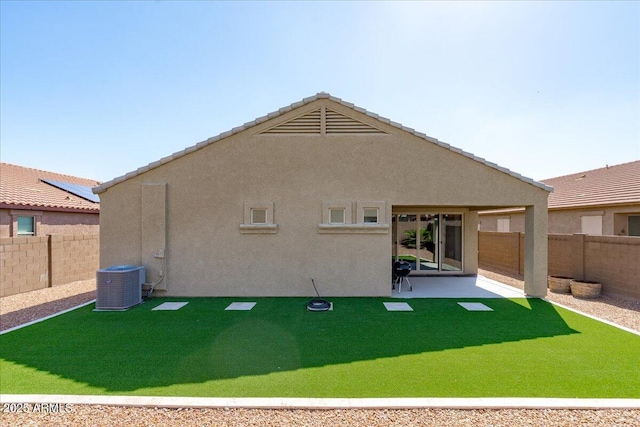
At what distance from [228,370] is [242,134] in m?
7.49

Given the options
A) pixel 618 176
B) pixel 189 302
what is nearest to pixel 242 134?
pixel 189 302

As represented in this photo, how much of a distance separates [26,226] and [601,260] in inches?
954

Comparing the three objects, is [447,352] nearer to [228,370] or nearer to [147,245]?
[228,370]

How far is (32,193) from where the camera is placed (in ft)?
50.8

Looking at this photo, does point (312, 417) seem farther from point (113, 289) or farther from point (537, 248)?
point (537, 248)

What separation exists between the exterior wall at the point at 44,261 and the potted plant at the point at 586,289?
19760 millimetres

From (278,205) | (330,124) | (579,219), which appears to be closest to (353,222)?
(278,205)

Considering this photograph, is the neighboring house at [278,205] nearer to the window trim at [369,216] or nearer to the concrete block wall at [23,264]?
the window trim at [369,216]

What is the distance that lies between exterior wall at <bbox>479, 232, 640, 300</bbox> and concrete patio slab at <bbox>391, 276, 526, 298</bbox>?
Result: 2686mm

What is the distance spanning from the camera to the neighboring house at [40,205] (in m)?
13.6

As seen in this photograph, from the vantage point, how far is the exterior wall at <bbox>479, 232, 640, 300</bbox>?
9.74 m

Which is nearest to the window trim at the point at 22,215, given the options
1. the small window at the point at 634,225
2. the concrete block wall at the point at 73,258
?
the concrete block wall at the point at 73,258

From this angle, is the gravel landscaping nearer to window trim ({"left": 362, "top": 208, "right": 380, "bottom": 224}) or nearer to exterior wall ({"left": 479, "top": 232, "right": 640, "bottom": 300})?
window trim ({"left": 362, "top": 208, "right": 380, "bottom": 224})

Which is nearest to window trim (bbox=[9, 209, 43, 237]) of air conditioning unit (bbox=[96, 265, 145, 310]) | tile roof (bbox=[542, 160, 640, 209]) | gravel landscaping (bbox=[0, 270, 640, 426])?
air conditioning unit (bbox=[96, 265, 145, 310])
